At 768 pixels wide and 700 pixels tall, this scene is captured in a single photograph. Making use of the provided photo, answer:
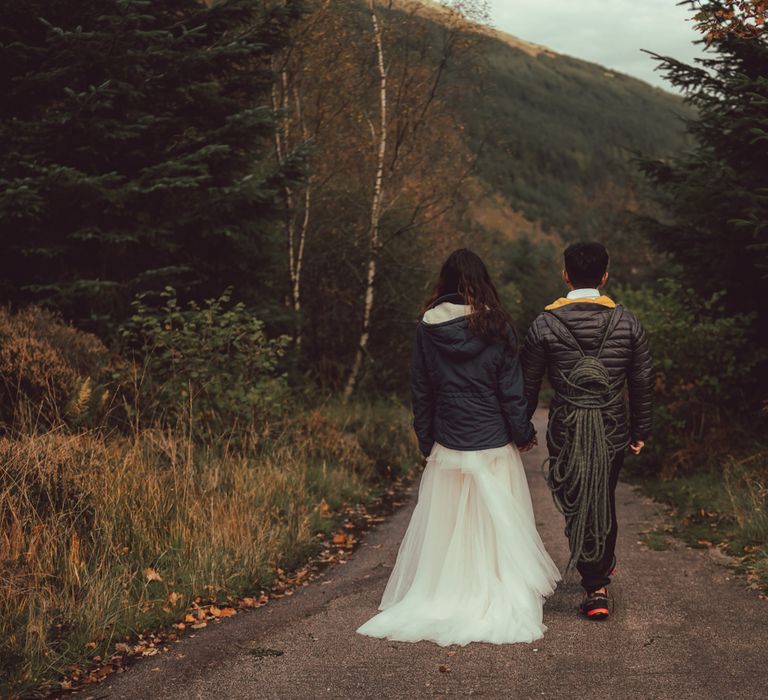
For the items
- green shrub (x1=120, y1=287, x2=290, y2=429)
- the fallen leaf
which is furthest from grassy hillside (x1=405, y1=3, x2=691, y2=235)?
the fallen leaf

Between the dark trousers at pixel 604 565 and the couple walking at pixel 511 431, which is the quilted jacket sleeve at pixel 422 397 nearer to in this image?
the couple walking at pixel 511 431

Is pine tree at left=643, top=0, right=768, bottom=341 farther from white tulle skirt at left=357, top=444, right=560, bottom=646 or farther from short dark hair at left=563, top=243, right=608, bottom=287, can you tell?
white tulle skirt at left=357, top=444, right=560, bottom=646

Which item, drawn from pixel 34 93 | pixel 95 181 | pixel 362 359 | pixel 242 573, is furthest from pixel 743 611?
pixel 362 359

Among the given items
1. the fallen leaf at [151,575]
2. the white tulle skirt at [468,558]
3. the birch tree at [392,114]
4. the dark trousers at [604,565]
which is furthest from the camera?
the birch tree at [392,114]

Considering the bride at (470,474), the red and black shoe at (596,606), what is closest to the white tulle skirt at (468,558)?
the bride at (470,474)

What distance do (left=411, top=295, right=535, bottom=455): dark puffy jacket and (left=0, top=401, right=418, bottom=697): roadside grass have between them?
2.22m

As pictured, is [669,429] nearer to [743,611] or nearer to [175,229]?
[743,611]

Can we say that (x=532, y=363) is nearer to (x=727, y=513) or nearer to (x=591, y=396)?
(x=591, y=396)

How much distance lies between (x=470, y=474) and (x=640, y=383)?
1.22 m

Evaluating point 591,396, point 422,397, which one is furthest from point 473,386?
point 591,396

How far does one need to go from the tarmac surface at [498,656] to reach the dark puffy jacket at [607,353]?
120 centimetres

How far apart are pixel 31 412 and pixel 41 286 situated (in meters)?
2.73

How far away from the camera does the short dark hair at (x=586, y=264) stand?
202 inches

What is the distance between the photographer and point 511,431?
523 centimetres
